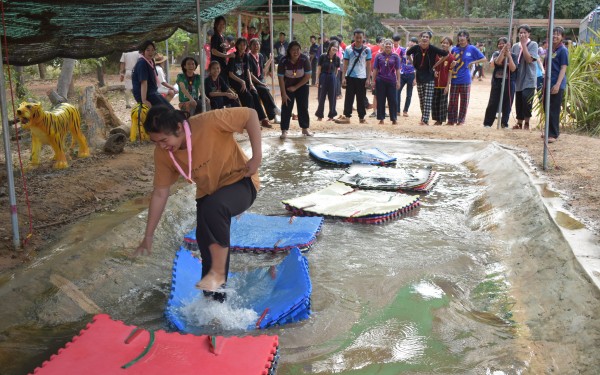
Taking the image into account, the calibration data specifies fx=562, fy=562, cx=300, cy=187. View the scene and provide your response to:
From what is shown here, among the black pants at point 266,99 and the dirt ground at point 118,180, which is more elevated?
the black pants at point 266,99

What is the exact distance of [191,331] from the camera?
3.49 m

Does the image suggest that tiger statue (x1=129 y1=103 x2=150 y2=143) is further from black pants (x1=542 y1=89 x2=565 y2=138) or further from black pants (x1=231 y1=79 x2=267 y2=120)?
black pants (x1=542 y1=89 x2=565 y2=138)

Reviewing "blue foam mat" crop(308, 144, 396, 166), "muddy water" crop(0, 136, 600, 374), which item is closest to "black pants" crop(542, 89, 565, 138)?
"blue foam mat" crop(308, 144, 396, 166)

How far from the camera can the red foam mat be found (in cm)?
278

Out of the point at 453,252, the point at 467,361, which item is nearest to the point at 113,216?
the point at 453,252

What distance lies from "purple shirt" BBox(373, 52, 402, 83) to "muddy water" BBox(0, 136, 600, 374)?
5192mm

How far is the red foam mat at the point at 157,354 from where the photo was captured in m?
2.78

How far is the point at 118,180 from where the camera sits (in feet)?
22.0

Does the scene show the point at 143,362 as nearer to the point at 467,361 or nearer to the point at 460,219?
the point at 467,361

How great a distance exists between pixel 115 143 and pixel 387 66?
537 cm

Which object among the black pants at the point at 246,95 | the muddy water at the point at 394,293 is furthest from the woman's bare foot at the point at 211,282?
the black pants at the point at 246,95

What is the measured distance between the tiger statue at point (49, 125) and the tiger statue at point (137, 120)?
3.93 ft

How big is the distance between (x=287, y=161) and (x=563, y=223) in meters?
4.44

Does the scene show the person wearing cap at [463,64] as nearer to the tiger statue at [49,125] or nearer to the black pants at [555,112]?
the black pants at [555,112]
